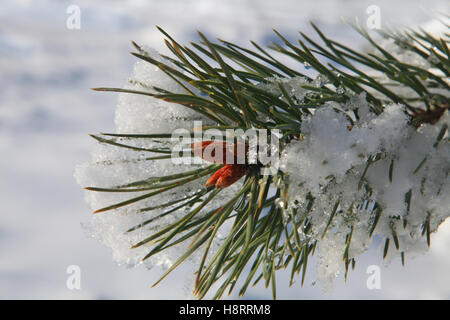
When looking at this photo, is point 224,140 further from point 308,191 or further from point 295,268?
point 295,268

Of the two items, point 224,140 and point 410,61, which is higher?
point 410,61

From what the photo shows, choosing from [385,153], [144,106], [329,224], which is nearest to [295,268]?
[329,224]

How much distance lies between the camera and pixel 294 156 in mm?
533

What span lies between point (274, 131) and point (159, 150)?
0.64 ft

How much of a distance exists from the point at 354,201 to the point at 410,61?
231 mm

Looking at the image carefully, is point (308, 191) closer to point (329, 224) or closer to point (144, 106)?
point (329, 224)

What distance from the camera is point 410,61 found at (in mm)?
578

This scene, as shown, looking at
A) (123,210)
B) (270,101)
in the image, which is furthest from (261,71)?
(123,210)

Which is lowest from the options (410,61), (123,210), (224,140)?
(123,210)

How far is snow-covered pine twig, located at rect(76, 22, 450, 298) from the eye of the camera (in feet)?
1.73

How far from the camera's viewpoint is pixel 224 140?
579 millimetres

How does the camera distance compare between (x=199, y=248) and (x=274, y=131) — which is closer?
(x=274, y=131)

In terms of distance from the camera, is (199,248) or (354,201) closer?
(354,201)

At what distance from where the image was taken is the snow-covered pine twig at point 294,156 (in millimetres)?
529
